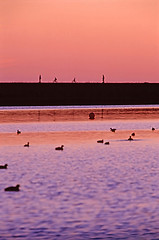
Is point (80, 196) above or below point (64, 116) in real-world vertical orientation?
below

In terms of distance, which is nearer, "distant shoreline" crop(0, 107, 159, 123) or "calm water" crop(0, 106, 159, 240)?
"calm water" crop(0, 106, 159, 240)

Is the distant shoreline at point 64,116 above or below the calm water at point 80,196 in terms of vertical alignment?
above

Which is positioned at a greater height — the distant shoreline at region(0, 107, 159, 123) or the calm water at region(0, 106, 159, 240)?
the distant shoreline at region(0, 107, 159, 123)

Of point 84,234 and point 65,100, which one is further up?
point 65,100

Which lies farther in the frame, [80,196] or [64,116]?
[64,116]

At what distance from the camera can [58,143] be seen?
46969mm

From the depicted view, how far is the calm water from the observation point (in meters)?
17.7

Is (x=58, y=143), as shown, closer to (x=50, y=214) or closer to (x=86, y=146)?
(x=86, y=146)

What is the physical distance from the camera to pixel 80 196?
22547mm

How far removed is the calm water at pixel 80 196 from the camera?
17.7 meters

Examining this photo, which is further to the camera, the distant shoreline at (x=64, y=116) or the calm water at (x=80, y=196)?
the distant shoreline at (x=64, y=116)

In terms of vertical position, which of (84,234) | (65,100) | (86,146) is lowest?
(84,234)

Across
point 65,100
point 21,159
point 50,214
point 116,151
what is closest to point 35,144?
point 116,151

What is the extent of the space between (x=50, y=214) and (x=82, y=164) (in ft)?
42.8
